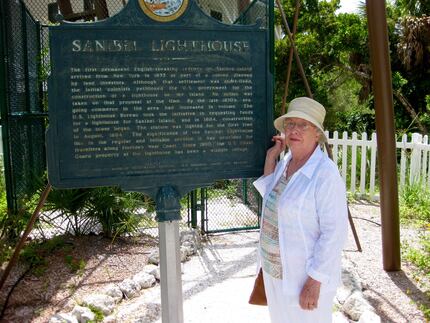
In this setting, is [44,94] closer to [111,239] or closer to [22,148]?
[22,148]

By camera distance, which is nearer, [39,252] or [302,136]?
[302,136]

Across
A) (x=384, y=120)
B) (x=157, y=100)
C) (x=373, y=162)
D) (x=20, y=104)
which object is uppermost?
(x=20, y=104)

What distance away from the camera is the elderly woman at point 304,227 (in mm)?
2504

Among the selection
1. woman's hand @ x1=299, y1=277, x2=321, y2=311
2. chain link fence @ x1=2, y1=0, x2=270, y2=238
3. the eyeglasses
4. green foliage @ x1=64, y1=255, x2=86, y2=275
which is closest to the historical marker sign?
the eyeglasses

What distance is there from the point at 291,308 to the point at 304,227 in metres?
0.48

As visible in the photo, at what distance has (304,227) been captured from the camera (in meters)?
2.55

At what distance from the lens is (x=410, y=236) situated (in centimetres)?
604

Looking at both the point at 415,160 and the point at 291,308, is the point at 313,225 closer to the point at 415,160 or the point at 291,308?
the point at 291,308

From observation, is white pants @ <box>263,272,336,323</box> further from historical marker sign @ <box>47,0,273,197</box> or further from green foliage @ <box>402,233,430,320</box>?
green foliage @ <box>402,233,430,320</box>

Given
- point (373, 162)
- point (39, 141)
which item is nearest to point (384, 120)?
point (373, 162)

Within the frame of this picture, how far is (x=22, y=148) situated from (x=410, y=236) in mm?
5000

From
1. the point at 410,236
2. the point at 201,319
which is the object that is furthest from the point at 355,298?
the point at 410,236

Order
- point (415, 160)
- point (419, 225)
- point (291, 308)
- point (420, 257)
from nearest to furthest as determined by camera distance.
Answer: point (291, 308)
point (420, 257)
point (419, 225)
point (415, 160)

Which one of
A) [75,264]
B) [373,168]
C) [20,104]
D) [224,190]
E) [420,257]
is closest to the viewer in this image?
[75,264]
